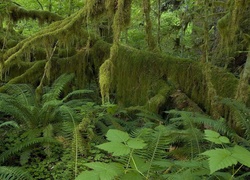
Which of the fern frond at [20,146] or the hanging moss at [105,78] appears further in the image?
the fern frond at [20,146]

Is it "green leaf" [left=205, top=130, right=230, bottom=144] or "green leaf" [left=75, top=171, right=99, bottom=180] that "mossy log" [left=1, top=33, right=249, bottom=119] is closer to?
"green leaf" [left=205, top=130, right=230, bottom=144]

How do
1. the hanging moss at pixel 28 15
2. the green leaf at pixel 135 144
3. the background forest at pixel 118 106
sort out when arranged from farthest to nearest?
the hanging moss at pixel 28 15 < the background forest at pixel 118 106 < the green leaf at pixel 135 144

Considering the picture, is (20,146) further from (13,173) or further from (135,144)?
(135,144)

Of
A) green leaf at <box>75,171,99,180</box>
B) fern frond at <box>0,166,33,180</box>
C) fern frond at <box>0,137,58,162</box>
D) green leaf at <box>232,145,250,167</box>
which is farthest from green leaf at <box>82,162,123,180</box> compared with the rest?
fern frond at <box>0,137,58,162</box>

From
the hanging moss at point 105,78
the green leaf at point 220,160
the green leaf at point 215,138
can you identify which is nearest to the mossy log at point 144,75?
the hanging moss at point 105,78

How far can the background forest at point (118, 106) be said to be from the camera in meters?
3.15

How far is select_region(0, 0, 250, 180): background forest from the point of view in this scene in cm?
315

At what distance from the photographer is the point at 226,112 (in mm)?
4645

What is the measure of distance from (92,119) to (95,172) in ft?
8.54

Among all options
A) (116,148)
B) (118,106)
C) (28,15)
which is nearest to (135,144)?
(116,148)

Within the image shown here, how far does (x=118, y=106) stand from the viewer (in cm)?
554

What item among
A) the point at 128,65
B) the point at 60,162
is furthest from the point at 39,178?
the point at 128,65

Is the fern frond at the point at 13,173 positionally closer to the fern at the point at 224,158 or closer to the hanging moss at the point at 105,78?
the hanging moss at the point at 105,78

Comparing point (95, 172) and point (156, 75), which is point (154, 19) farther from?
point (95, 172)
